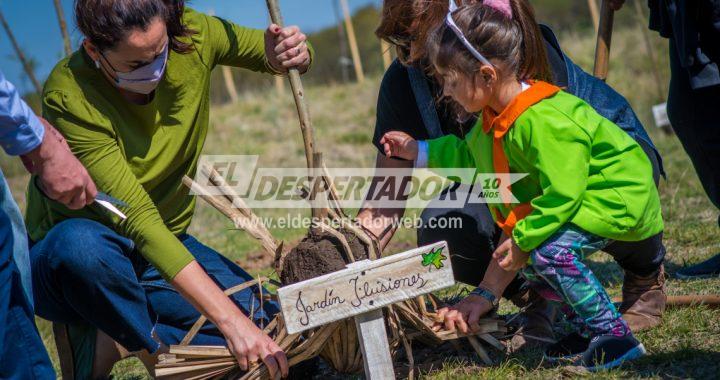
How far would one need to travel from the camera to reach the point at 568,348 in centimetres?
266

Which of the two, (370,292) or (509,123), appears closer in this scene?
(370,292)

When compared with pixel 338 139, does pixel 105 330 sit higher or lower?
higher

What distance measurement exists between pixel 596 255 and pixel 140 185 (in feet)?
8.43

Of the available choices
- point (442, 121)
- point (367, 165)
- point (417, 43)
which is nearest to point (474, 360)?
point (442, 121)

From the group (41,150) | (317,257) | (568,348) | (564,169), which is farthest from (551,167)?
(41,150)

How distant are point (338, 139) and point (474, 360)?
755 cm

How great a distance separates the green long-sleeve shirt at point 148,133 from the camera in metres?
2.55

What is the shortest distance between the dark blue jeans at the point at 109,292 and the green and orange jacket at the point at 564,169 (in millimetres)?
928

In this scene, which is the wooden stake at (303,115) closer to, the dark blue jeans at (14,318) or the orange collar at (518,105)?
the orange collar at (518,105)

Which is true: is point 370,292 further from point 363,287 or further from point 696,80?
point 696,80

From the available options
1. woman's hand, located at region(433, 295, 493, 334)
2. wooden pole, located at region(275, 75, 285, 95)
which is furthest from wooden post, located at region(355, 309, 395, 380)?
wooden pole, located at region(275, 75, 285, 95)

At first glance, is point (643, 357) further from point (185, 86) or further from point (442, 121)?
point (185, 86)

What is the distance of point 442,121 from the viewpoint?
3096 millimetres

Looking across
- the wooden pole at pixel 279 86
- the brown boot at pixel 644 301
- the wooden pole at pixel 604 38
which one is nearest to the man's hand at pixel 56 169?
the brown boot at pixel 644 301
